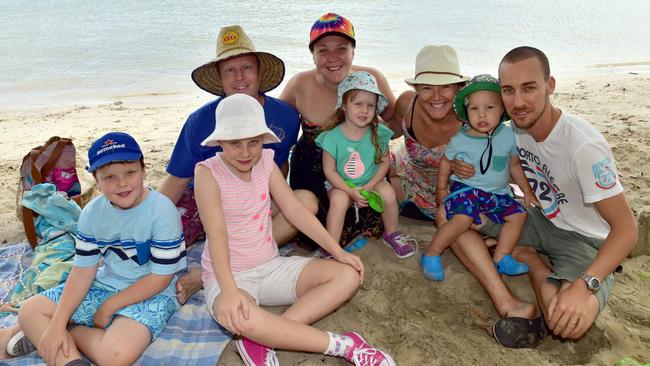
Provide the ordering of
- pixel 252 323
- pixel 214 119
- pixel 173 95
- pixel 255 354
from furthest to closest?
pixel 173 95
pixel 214 119
pixel 255 354
pixel 252 323

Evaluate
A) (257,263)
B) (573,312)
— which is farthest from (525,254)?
(257,263)

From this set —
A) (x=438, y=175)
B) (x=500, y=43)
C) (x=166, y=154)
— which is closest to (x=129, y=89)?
(x=166, y=154)

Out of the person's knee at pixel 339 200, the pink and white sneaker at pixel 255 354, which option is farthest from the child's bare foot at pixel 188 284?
the person's knee at pixel 339 200

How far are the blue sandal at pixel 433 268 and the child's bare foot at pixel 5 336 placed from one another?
2401mm

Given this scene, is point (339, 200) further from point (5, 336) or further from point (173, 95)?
point (173, 95)

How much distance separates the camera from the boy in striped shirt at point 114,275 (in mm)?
2238

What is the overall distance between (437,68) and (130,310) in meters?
2.41

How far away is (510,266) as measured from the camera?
2781 mm

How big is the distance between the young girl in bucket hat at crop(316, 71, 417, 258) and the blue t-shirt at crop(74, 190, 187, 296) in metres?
1.10

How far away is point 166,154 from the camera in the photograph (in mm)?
5227

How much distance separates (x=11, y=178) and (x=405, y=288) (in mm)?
4219

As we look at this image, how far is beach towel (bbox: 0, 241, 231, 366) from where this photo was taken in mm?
2355

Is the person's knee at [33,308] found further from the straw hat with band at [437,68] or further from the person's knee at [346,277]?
the straw hat with band at [437,68]

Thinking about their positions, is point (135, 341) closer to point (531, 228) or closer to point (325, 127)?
point (325, 127)
